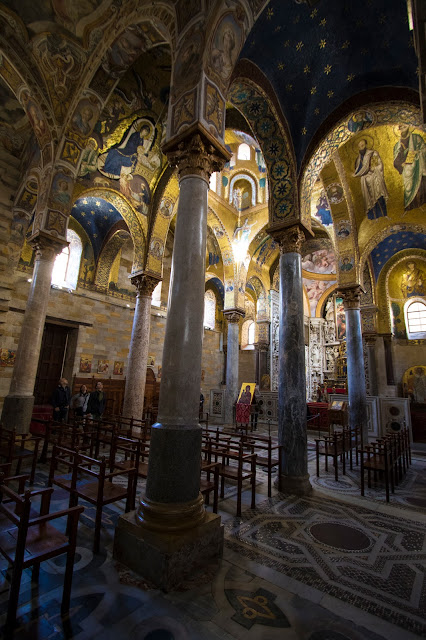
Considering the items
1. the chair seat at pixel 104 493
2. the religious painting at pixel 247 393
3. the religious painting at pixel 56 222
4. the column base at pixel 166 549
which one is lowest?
the column base at pixel 166 549

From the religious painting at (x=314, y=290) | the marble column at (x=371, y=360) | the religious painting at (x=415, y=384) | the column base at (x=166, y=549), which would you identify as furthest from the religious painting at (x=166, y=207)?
the religious painting at (x=415, y=384)

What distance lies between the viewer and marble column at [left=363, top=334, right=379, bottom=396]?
15.2m

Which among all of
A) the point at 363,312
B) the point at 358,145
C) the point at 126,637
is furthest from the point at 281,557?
the point at 363,312

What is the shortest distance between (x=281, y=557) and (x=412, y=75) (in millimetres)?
8265

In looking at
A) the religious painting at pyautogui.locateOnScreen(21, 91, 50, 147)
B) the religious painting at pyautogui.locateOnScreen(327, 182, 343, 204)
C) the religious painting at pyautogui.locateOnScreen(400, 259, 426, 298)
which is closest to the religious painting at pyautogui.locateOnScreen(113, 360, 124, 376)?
the religious painting at pyautogui.locateOnScreen(21, 91, 50, 147)

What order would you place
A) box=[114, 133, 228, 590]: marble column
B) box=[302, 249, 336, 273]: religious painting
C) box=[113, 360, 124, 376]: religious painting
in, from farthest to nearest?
box=[302, 249, 336, 273]: religious painting < box=[113, 360, 124, 376]: religious painting < box=[114, 133, 228, 590]: marble column

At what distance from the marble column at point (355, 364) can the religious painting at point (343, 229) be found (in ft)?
5.79

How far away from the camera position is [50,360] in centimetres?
1204

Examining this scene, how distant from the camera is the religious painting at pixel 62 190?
24.0 ft

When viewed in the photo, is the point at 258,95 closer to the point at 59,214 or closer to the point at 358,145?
the point at 358,145

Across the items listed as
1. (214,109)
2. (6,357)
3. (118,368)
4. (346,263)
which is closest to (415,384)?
(346,263)

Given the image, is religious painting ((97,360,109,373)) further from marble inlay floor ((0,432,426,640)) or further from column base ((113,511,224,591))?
column base ((113,511,224,591))

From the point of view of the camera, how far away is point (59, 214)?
7477mm

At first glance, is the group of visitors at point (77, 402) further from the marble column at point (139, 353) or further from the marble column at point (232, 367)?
the marble column at point (232, 367)
